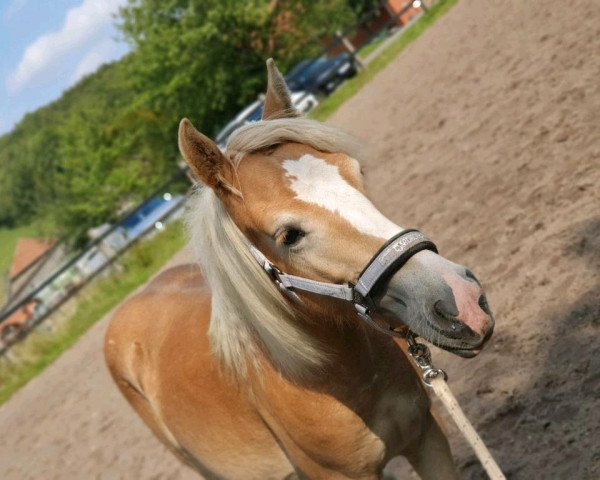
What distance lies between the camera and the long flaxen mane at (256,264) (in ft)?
7.79

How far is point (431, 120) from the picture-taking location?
891cm

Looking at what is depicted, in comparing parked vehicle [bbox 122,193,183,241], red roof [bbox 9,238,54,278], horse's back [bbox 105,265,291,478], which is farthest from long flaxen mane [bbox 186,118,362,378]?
red roof [bbox 9,238,54,278]

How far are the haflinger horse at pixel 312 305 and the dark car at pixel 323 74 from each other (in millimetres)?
19295

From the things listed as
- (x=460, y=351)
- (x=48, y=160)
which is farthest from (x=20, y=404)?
(x=48, y=160)

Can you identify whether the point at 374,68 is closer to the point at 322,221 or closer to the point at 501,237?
the point at 501,237

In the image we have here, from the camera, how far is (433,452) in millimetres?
2641

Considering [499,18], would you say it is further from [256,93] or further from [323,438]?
[256,93]

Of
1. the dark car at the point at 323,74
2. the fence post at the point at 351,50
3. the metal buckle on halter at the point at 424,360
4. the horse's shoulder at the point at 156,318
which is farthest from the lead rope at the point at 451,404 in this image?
the dark car at the point at 323,74

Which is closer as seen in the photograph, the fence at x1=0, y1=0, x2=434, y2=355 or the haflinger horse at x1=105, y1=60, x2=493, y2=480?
the haflinger horse at x1=105, y1=60, x2=493, y2=480

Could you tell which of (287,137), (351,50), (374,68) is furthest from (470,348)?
(351,50)

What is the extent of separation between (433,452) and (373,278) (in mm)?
1039

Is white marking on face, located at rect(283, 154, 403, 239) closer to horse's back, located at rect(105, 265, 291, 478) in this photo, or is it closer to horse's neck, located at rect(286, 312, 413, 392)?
horse's neck, located at rect(286, 312, 413, 392)

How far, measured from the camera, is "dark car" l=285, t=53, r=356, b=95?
21.8 m

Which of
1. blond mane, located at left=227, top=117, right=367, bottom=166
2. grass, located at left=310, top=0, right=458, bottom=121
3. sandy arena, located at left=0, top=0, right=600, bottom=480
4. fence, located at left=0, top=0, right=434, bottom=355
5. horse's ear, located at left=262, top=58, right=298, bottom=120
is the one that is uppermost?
horse's ear, located at left=262, top=58, right=298, bottom=120
